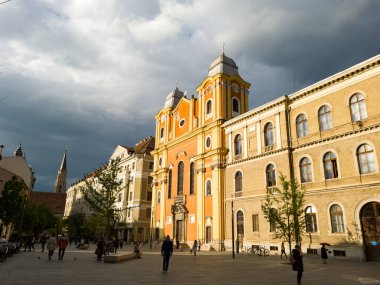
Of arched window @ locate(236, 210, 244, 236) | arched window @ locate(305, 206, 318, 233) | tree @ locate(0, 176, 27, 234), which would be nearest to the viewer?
arched window @ locate(305, 206, 318, 233)

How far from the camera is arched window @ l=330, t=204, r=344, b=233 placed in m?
23.4

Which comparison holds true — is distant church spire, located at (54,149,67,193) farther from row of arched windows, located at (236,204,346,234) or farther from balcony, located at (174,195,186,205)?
row of arched windows, located at (236,204,346,234)

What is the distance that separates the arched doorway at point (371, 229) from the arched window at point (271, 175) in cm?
857

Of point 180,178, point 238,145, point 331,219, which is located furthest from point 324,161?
point 180,178

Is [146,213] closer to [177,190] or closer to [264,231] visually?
[177,190]

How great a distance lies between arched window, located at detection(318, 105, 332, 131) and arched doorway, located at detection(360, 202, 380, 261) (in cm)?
714

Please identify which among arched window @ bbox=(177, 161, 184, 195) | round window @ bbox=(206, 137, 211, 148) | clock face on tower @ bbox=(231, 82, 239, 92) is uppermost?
clock face on tower @ bbox=(231, 82, 239, 92)

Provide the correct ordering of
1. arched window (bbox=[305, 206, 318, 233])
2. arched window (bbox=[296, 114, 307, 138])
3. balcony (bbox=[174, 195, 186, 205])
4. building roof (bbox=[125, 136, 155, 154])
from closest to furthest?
arched window (bbox=[305, 206, 318, 233])
arched window (bbox=[296, 114, 307, 138])
balcony (bbox=[174, 195, 186, 205])
building roof (bbox=[125, 136, 155, 154])

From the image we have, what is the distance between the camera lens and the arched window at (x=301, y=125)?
2792 cm

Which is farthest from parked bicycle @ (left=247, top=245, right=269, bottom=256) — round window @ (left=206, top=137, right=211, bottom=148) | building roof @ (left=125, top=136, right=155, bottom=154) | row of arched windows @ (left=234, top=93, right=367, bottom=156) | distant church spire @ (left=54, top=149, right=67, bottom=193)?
distant church spire @ (left=54, top=149, right=67, bottom=193)

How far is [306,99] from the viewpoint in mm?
28109

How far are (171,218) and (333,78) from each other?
2779cm

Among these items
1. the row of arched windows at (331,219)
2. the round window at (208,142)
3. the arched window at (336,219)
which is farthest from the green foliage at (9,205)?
the arched window at (336,219)

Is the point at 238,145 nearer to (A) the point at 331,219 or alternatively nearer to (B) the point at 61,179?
(A) the point at 331,219
